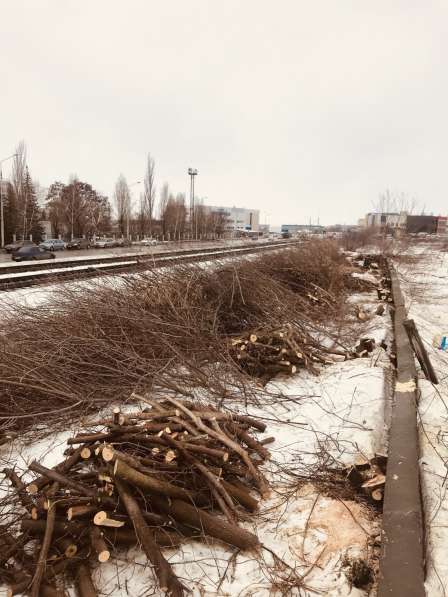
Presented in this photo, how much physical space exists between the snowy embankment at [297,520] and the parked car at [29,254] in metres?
24.1

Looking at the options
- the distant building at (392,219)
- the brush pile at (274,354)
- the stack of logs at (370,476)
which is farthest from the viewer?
the distant building at (392,219)

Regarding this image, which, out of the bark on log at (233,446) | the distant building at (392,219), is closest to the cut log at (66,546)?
the bark on log at (233,446)

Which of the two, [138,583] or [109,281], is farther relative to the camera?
[109,281]

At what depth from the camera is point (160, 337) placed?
566 centimetres

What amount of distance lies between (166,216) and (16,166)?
24.1 metres

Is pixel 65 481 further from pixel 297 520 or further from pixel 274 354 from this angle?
pixel 274 354

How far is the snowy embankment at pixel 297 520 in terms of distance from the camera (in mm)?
2359

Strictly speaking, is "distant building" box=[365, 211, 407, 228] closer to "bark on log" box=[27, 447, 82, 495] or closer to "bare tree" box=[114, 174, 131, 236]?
"bare tree" box=[114, 174, 131, 236]

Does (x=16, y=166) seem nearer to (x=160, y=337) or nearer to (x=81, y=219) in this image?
(x=81, y=219)

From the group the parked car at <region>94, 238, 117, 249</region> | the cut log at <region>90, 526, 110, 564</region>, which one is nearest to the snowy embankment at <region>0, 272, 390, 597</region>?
the cut log at <region>90, 526, 110, 564</region>

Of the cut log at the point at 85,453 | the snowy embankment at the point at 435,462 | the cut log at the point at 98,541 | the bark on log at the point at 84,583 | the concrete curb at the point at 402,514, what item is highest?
the cut log at the point at 85,453

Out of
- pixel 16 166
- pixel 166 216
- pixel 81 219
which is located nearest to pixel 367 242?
pixel 166 216

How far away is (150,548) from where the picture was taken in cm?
238

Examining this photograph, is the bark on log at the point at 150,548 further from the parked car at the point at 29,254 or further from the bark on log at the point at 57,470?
the parked car at the point at 29,254
